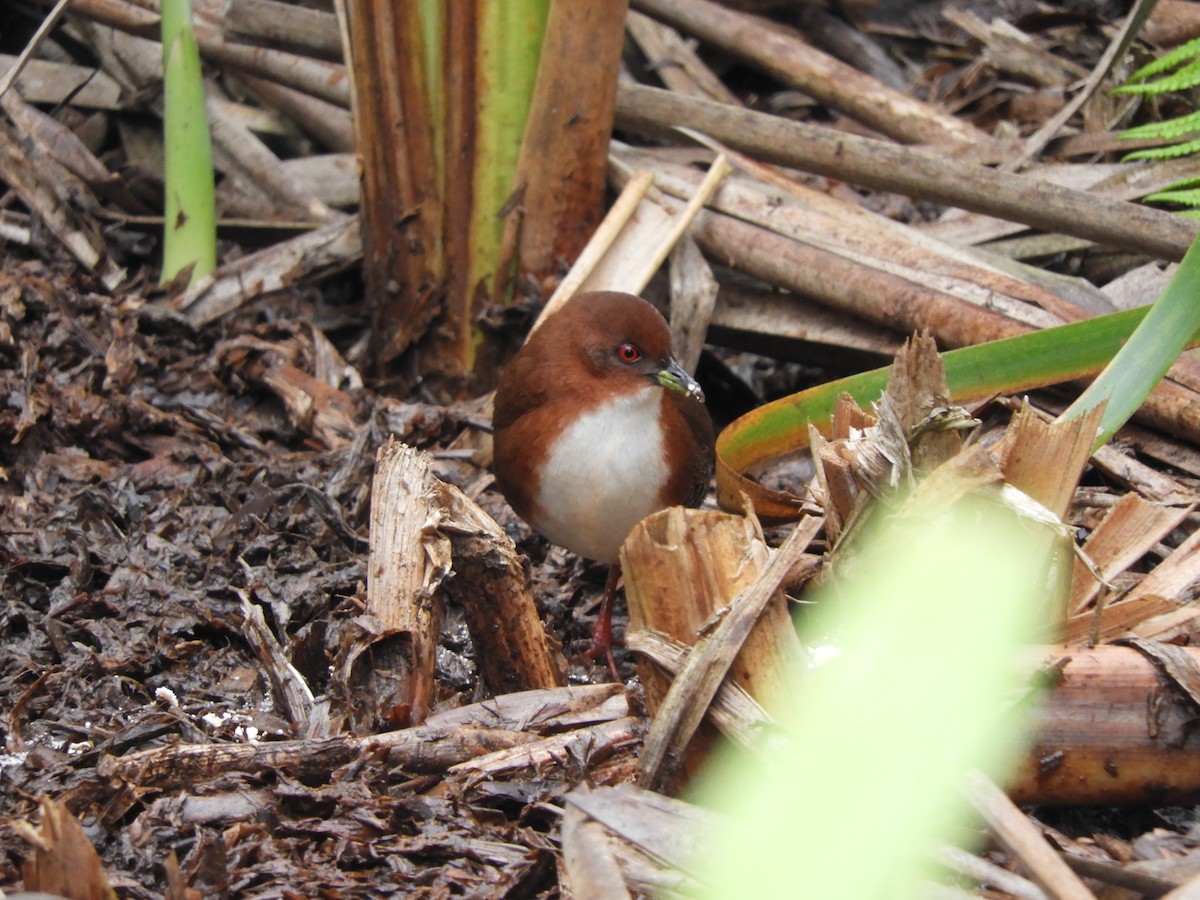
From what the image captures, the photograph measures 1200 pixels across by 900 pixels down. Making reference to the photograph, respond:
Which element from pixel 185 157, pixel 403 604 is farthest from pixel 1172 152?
pixel 185 157

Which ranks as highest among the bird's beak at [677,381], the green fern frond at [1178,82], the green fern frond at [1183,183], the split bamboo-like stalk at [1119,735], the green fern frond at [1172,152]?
the green fern frond at [1178,82]

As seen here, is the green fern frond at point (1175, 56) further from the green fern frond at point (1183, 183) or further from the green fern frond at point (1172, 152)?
the green fern frond at point (1183, 183)

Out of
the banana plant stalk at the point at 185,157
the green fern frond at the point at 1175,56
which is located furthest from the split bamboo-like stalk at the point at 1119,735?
the banana plant stalk at the point at 185,157

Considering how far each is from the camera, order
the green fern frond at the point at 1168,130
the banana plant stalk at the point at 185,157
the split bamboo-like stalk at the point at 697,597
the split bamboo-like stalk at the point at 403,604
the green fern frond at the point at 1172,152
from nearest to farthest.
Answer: the split bamboo-like stalk at the point at 697,597 → the split bamboo-like stalk at the point at 403,604 → the green fern frond at the point at 1168,130 → the green fern frond at the point at 1172,152 → the banana plant stalk at the point at 185,157

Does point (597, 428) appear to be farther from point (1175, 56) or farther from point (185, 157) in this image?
point (1175, 56)

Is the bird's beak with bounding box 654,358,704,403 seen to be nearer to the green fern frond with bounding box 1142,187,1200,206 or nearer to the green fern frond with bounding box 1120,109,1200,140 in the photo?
the green fern frond with bounding box 1142,187,1200,206

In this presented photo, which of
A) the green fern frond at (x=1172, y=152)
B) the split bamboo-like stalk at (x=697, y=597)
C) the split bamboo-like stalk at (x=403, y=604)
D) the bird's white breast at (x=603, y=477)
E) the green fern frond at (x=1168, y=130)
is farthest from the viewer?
the green fern frond at (x=1172, y=152)

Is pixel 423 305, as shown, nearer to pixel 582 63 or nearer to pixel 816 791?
pixel 582 63

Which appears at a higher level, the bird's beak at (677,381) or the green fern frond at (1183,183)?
the green fern frond at (1183,183)
